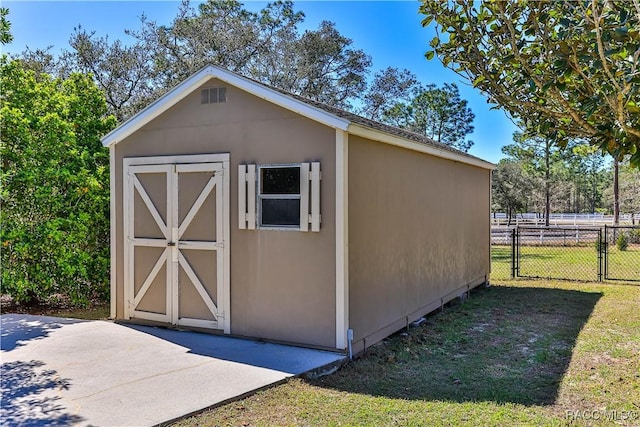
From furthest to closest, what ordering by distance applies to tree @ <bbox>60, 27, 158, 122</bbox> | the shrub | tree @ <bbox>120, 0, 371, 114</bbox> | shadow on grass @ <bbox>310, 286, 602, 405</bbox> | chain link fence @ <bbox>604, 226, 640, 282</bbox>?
1. the shrub
2. tree @ <bbox>120, 0, 371, 114</bbox>
3. tree @ <bbox>60, 27, 158, 122</bbox>
4. chain link fence @ <bbox>604, 226, 640, 282</bbox>
5. shadow on grass @ <bbox>310, 286, 602, 405</bbox>

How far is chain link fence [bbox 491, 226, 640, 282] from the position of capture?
A: 38.6 feet

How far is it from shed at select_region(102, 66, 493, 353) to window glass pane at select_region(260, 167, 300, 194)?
12 mm

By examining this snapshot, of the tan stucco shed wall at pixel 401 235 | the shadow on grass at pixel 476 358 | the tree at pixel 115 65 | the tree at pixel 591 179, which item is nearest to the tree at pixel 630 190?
the tree at pixel 591 179

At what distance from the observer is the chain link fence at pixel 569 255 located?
11758 mm

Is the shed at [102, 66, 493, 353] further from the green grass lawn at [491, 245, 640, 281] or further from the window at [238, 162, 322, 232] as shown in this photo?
the green grass lawn at [491, 245, 640, 281]

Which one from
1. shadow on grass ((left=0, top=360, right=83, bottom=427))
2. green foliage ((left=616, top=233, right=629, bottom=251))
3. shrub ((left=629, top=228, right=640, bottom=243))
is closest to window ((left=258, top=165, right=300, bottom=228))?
shadow on grass ((left=0, top=360, right=83, bottom=427))

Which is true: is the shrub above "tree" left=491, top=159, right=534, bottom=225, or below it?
below

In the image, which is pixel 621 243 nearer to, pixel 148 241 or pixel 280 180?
pixel 280 180

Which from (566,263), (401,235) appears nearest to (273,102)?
(401,235)

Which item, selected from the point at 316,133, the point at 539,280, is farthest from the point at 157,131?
the point at 539,280

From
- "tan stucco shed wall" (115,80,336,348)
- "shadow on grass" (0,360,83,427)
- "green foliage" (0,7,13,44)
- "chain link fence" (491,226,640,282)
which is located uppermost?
"green foliage" (0,7,13,44)

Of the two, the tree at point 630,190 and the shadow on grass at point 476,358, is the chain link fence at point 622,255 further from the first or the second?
the tree at point 630,190

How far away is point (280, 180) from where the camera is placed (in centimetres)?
543

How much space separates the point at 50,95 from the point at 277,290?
5.48m
